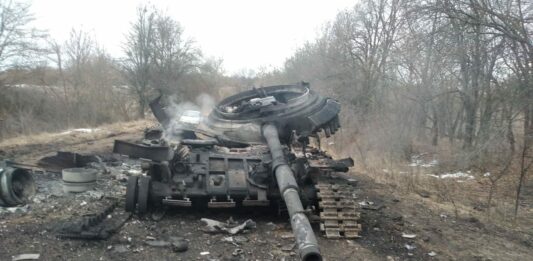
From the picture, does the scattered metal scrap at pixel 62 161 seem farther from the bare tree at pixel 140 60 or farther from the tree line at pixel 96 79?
the bare tree at pixel 140 60

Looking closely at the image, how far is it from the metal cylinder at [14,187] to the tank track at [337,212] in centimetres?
414

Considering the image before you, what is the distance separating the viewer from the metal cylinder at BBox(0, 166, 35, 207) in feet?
20.2

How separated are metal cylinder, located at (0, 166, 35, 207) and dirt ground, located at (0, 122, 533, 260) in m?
0.16

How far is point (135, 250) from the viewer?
5012 mm

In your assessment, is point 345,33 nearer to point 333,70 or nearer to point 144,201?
point 333,70

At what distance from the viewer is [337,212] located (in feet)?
18.8

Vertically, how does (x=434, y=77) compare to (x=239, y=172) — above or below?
above

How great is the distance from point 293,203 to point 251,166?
7.43ft

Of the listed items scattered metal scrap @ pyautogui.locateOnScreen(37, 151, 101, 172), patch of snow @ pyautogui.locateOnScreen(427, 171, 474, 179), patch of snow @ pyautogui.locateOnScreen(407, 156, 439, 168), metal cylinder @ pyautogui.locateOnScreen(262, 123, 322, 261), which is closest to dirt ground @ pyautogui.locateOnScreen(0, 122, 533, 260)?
scattered metal scrap @ pyautogui.locateOnScreen(37, 151, 101, 172)

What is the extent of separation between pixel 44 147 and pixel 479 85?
13.1m

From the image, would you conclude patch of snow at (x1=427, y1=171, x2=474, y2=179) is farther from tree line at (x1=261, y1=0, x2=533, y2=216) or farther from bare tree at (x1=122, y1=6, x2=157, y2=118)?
bare tree at (x1=122, y1=6, x2=157, y2=118)

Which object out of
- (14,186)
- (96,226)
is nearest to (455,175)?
(96,226)

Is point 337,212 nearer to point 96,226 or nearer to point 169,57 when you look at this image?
point 96,226

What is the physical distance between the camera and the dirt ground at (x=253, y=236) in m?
4.95
